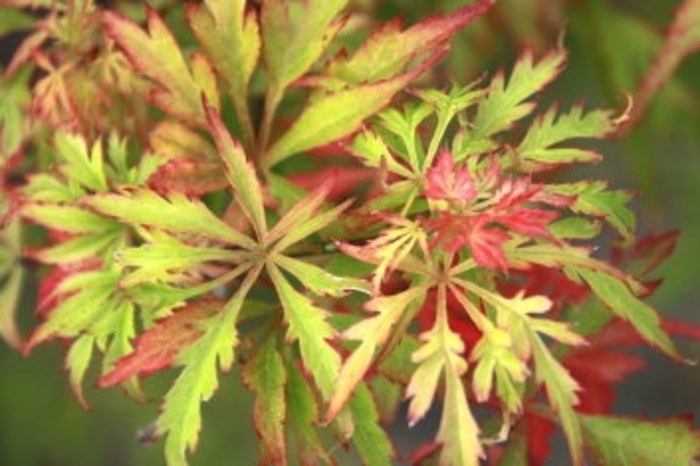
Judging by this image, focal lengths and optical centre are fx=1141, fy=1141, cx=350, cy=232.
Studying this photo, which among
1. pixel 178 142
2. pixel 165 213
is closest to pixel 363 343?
pixel 165 213

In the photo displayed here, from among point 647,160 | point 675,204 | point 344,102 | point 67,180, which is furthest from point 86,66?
point 675,204

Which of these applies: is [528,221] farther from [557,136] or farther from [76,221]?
[76,221]

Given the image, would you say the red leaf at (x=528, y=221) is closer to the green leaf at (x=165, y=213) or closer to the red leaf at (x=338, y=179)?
the green leaf at (x=165, y=213)

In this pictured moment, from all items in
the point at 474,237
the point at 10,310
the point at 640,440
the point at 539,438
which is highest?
the point at 474,237

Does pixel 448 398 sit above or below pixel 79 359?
above

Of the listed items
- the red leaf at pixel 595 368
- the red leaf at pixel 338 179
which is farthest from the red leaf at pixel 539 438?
the red leaf at pixel 338 179
